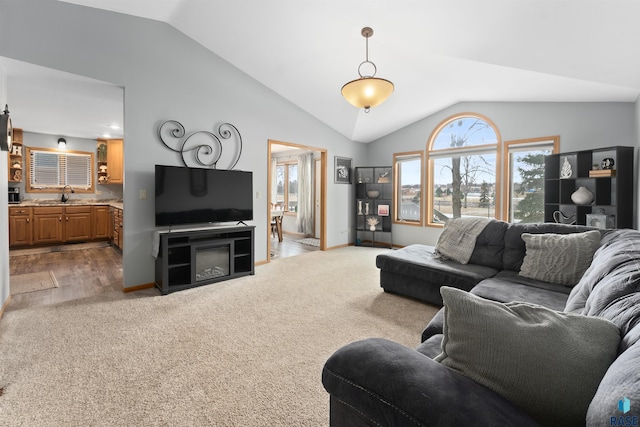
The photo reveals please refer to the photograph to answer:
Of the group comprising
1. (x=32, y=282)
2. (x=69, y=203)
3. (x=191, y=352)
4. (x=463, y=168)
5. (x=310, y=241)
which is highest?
(x=463, y=168)

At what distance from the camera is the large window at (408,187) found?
20.6 feet

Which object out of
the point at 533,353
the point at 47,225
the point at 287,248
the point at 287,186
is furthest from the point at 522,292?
the point at 47,225

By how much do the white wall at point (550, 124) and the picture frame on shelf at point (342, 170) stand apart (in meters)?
1.13

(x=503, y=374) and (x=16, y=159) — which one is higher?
(x=16, y=159)

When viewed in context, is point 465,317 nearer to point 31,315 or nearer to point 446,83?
point 31,315

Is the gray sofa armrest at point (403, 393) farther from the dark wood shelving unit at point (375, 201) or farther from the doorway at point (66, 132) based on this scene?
the dark wood shelving unit at point (375, 201)

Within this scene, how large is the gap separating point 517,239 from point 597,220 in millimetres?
1883

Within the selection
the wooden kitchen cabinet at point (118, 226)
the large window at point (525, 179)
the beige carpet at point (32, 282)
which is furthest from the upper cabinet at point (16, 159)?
the large window at point (525, 179)

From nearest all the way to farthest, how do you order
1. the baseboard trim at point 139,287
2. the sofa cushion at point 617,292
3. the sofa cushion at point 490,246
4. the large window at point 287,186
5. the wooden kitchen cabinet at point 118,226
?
the sofa cushion at point 617,292 < the sofa cushion at point 490,246 < the baseboard trim at point 139,287 < the wooden kitchen cabinet at point 118,226 < the large window at point 287,186

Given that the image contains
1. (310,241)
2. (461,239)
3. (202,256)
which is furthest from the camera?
(310,241)

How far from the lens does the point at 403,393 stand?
33.4 inches

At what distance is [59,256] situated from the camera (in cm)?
540

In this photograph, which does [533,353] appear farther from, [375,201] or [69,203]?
[69,203]

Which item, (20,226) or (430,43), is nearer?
(430,43)
